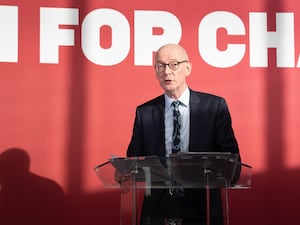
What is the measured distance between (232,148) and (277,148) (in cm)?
104

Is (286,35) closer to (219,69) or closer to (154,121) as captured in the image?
(219,69)

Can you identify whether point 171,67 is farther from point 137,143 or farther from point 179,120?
point 137,143

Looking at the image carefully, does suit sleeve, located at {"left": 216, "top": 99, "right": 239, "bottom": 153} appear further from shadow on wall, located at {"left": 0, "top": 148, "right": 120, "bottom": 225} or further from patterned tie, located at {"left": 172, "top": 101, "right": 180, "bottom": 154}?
shadow on wall, located at {"left": 0, "top": 148, "right": 120, "bottom": 225}

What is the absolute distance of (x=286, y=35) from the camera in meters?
4.26

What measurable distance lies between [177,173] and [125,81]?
1.77 m

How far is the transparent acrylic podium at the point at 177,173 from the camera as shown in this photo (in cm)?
246

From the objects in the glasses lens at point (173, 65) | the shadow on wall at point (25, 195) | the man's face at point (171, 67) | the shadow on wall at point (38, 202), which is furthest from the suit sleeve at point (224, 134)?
the shadow on wall at point (25, 195)

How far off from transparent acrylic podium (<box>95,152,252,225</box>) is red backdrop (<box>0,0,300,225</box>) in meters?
1.53

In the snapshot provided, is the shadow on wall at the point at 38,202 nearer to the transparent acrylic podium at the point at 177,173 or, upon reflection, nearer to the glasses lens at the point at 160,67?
the glasses lens at the point at 160,67

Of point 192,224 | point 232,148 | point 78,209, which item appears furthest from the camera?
point 78,209

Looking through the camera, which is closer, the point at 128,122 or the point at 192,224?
the point at 192,224

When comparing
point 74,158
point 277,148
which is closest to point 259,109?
point 277,148

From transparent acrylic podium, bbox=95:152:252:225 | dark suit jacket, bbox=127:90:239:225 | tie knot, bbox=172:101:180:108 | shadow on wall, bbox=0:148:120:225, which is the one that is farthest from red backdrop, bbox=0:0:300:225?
transparent acrylic podium, bbox=95:152:252:225

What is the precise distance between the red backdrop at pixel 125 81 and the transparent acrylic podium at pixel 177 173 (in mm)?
1528
